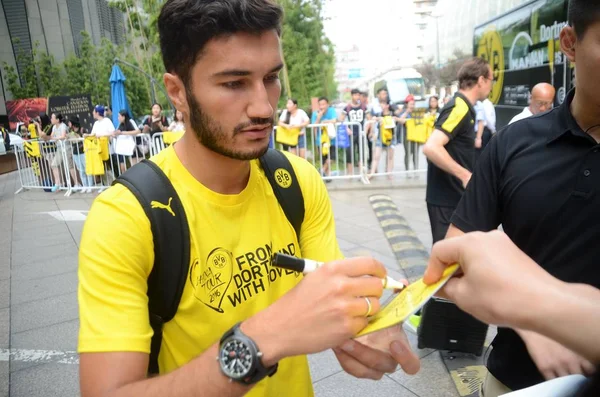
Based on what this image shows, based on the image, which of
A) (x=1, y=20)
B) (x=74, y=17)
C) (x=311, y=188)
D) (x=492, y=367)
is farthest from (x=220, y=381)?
(x=74, y=17)

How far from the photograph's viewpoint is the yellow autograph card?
0.86m

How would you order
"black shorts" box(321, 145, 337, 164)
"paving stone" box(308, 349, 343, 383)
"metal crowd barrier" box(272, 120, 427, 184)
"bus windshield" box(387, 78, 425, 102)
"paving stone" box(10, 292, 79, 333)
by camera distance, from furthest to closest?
"bus windshield" box(387, 78, 425, 102), "black shorts" box(321, 145, 337, 164), "metal crowd barrier" box(272, 120, 427, 184), "paving stone" box(10, 292, 79, 333), "paving stone" box(308, 349, 343, 383)

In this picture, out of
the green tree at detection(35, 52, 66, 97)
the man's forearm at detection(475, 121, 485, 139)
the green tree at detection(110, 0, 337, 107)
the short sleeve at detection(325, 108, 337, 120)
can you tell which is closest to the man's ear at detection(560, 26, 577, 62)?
the man's forearm at detection(475, 121, 485, 139)

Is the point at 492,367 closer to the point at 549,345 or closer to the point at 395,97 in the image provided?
the point at 549,345

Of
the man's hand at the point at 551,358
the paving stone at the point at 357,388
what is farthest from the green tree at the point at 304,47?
the man's hand at the point at 551,358

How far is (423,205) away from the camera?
8117 millimetres

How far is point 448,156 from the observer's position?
3715 millimetres

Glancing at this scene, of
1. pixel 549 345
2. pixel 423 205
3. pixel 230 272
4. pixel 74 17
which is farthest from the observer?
pixel 74 17

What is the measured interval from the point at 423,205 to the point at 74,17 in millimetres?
29527

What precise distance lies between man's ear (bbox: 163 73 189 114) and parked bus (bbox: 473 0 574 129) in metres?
6.62

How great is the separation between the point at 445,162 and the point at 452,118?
16.3 inches

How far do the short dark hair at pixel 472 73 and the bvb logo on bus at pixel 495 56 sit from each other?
19.5 feet

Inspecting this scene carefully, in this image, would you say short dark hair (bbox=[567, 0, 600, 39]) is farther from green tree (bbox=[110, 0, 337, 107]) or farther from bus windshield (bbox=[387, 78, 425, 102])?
bus windshield (bbox=[387, 78, 425, 102])

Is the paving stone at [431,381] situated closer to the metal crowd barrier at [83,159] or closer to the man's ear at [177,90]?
the man's ear at [177,90]
